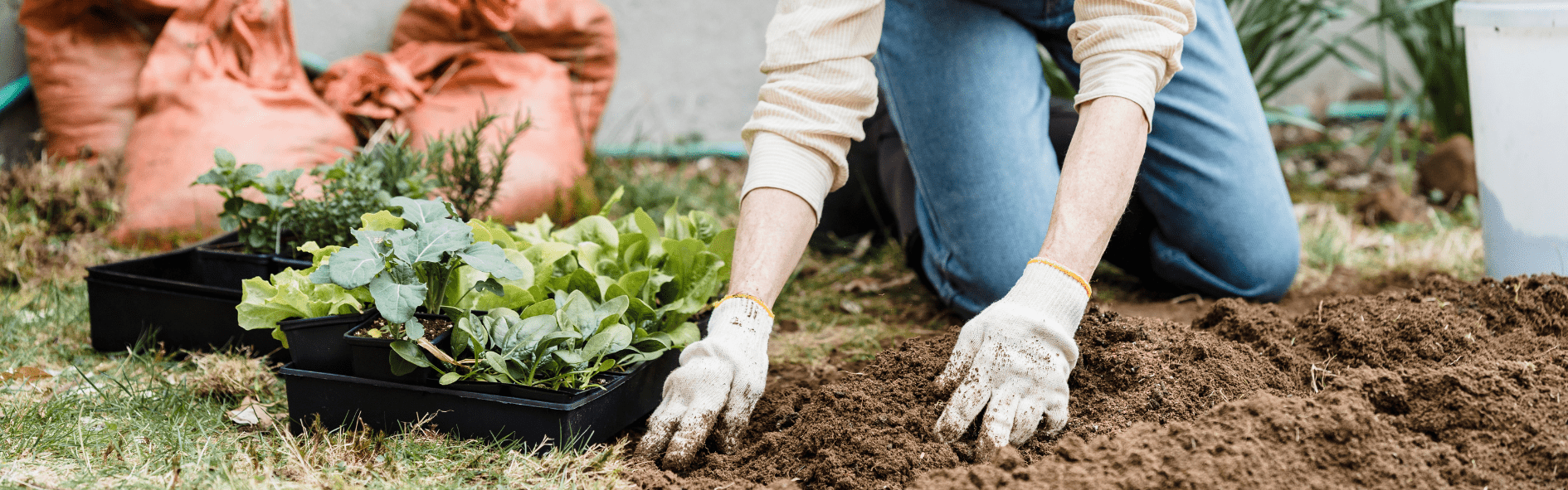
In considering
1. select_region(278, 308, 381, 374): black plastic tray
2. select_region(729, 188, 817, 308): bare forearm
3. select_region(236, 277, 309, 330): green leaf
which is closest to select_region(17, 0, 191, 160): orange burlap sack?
select_region(236, 277, 309, 330): green leaf

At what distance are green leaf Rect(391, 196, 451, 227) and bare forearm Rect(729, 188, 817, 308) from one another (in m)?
0.37

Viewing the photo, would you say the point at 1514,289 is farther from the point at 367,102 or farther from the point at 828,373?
the point at 367,102

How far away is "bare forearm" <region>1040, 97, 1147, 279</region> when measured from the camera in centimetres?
109

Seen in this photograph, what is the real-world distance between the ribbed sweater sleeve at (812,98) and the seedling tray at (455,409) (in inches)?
14.2

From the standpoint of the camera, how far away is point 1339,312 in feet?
4.35

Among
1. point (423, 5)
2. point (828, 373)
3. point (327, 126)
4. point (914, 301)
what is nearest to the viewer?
point (828, 373)

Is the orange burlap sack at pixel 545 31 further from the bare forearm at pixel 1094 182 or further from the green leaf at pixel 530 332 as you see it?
the bare forearm at pixel 1094 182

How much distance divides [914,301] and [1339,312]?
823 millimetres

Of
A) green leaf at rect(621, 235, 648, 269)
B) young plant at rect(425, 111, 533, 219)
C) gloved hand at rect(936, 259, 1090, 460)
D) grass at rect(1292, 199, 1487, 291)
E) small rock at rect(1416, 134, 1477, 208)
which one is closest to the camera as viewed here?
gloved hand at rect(936, 259, 1090, 460)

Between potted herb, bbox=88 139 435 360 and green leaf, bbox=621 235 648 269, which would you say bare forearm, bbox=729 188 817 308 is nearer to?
green leaf, bbox=621 235 648 269

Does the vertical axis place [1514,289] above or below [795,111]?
below

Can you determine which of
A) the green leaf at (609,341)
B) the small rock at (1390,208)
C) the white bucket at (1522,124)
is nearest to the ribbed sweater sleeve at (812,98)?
the green leaf at (609,341)

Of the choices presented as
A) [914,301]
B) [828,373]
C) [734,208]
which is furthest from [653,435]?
[734,208]

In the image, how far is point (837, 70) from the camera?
4.38 ft
